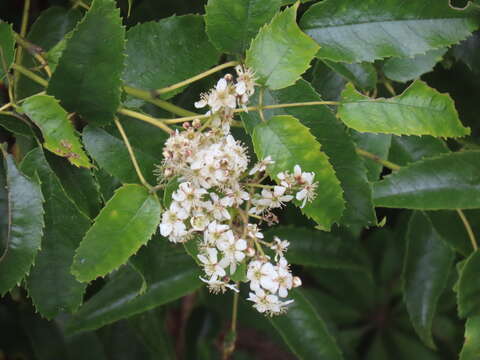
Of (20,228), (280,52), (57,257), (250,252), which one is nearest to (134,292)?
(57,257)

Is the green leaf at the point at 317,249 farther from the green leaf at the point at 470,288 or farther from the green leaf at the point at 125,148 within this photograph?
the green leaf at the point at 125,148

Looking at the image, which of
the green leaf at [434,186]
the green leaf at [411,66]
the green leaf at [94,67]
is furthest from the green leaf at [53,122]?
the green leaf at [411,66]

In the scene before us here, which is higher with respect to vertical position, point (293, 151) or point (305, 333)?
point (293, 151)

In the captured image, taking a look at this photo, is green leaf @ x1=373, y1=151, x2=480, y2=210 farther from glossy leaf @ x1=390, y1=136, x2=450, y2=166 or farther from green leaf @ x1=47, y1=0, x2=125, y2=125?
green leaf @ x1=47, y1=0, x2=125, y2=125

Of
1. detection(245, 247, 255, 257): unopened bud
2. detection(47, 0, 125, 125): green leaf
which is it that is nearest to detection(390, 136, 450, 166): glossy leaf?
detection(245, 247, 255, 257): unopened bud

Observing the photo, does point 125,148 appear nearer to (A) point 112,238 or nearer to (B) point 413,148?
(A) point 112,238
